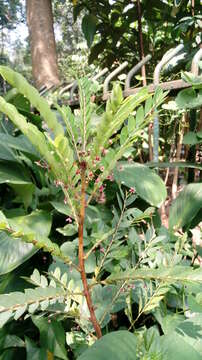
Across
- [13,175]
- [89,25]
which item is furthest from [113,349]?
[89,25]

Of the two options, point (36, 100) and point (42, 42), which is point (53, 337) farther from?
point (42, 42)

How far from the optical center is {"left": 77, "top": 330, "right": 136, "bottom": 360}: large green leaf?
478 mm

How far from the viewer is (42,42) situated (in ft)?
7.39

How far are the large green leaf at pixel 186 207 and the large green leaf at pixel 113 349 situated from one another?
488 mm

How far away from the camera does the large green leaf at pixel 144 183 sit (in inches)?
35.8

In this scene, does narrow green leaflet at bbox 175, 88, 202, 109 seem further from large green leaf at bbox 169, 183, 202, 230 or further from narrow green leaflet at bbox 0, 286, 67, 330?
narrow green leaflet at bbox 0, 286, 67, 330

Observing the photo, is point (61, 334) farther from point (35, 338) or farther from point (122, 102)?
point (122, 102)

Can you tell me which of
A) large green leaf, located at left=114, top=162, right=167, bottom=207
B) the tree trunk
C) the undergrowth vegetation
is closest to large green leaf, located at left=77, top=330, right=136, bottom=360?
the undergrowth vegetation

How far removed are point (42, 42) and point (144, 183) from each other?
166 centimetres

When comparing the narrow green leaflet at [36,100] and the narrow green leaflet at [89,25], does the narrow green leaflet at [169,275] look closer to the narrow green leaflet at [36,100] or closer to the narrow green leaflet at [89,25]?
the narrow green leaflet at [36,100]

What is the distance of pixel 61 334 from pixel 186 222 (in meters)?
0.45

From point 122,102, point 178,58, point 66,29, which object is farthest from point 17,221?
point 66,29

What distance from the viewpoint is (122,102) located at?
43 centimetres

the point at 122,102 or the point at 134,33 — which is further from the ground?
the point at 134,33
